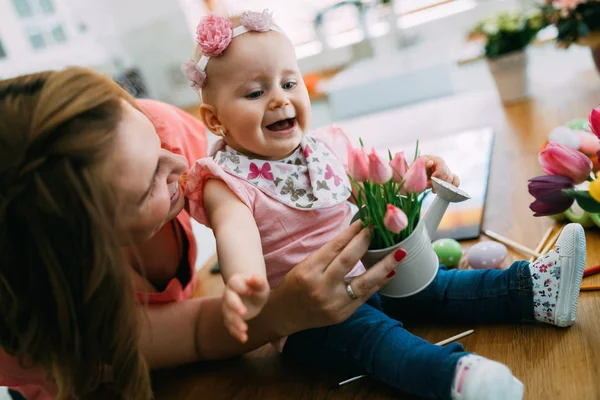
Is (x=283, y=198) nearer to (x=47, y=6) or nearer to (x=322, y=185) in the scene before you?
(x=322, y=185)

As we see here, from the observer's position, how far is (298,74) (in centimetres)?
85

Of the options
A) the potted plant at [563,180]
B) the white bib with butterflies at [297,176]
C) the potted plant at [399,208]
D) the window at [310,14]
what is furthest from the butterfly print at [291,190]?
the window at [310,14]

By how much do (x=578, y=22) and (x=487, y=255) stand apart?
943 mm

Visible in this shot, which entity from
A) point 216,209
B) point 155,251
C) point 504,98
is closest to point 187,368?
point 155,251

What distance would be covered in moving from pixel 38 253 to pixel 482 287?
1.97ft

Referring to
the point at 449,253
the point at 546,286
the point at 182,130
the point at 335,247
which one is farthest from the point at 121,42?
the point at 546,286

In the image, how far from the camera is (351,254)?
678 millimetres

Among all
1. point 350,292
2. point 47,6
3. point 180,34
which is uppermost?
point 47,6

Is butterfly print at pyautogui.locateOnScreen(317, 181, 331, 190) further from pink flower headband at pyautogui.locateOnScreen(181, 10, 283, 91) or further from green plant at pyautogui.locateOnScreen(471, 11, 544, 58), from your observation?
green plant at pyautogui.locateOnScreen(471, 11, 544, 58)

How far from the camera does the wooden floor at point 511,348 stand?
0.67 m

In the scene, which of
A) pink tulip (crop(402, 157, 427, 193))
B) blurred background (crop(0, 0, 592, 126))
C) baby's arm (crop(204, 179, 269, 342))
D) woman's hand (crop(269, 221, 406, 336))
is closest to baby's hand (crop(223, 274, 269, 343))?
baby's arm (crop(204, 179, 269, 342))

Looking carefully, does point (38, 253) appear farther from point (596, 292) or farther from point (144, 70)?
point (144, 70)

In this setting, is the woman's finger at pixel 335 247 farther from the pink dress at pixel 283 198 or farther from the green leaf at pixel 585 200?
the green leaf at pixel 585 200

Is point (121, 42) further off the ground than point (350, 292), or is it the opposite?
point (121, 42)
